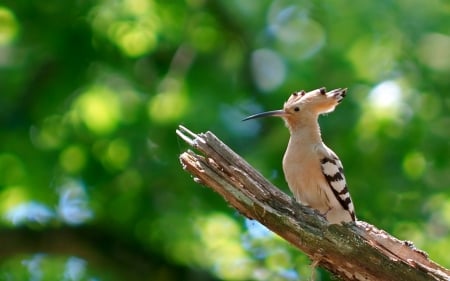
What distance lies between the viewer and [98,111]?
9234mm

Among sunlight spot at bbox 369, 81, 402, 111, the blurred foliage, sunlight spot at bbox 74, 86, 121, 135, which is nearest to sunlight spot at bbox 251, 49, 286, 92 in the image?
the blurred foliage

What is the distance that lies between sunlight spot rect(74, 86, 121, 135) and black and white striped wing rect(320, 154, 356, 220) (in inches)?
140

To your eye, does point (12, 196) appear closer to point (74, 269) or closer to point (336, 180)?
point (74, 269)

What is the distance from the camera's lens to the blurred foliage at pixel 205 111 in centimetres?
945

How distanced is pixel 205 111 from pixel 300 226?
160 inches

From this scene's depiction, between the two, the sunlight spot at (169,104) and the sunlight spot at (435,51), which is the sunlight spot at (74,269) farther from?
the sunlight spot at (435,51)

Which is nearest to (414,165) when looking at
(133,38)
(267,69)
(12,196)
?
(267,69)

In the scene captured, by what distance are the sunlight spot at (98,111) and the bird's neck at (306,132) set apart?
328 centimetres

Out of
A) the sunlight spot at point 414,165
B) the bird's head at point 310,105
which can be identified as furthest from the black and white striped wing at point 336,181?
the sunlight spot at point 414,165

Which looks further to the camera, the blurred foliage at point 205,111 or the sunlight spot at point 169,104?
the blurred foliage at point 205,111

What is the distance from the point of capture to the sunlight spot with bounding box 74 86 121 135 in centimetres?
919

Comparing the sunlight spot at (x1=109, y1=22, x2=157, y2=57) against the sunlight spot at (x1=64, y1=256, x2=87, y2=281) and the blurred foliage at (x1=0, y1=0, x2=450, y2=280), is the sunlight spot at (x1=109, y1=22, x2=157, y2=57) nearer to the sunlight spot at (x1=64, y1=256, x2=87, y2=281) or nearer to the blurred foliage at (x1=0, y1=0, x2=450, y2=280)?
the blurred foliage at (x1=0, y1=0, x2=450, y2=280)

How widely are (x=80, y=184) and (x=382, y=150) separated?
9.34 ft

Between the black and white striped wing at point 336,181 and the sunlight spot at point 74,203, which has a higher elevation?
the sunlight spot at point 74,203
